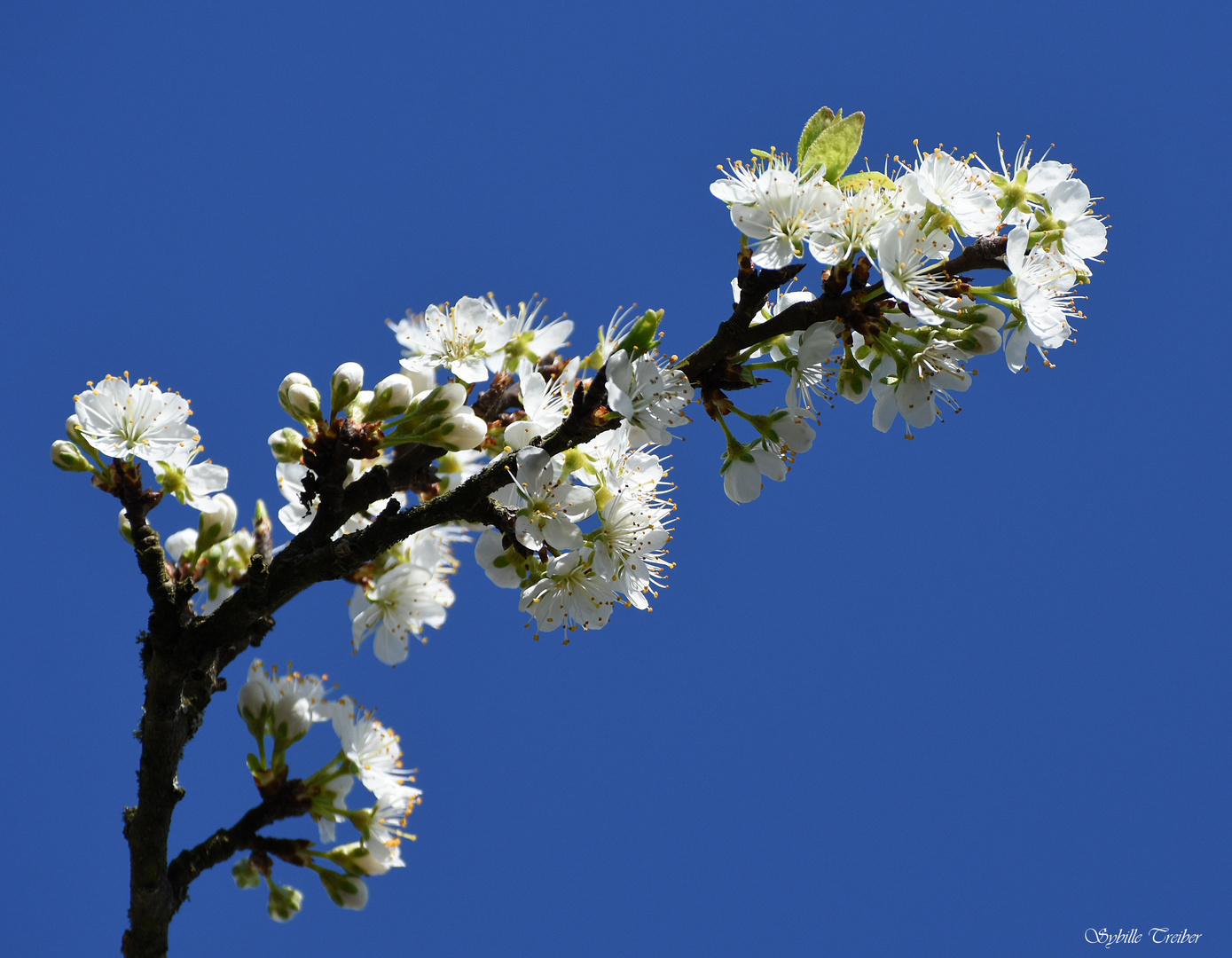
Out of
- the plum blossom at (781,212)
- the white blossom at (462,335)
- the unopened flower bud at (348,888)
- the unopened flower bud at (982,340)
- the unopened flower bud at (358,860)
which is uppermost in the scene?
the white blossom at (462,335)

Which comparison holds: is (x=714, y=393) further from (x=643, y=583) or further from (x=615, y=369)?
(x=643, y=583)

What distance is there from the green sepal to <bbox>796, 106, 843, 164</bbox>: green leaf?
0.49m

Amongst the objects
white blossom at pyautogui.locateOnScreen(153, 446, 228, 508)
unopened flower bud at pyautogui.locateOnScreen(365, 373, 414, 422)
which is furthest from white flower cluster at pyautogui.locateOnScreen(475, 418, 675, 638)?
white blossom at pyautogui.locateOnScreen(153, 446, 228, 508)

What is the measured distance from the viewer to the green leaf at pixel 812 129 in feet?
6.97

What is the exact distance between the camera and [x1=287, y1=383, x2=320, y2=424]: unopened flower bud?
7.83ft

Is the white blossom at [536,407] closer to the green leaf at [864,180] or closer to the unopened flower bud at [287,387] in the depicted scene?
the unopened flower bud at [287,387]

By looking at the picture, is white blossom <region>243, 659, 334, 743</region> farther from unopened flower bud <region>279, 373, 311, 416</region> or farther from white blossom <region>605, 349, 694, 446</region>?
white blossom <region>605, 349, 694, 446</region>

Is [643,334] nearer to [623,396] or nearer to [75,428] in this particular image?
[623,396]

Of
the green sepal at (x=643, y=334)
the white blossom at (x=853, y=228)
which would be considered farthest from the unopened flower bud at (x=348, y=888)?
the white blossom at (x=853, y=228)

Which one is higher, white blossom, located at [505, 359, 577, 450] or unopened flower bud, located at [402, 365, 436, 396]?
unopened flower bud, located at [402, 365, 436, 396]

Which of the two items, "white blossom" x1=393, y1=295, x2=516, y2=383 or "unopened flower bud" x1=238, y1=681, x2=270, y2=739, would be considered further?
"unopened flower bud" x1=238, y1=681, x2=270, y2=739

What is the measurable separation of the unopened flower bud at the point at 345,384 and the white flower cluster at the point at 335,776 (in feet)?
3.25

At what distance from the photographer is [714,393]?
2.26m

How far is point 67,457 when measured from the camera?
98.7 inches
